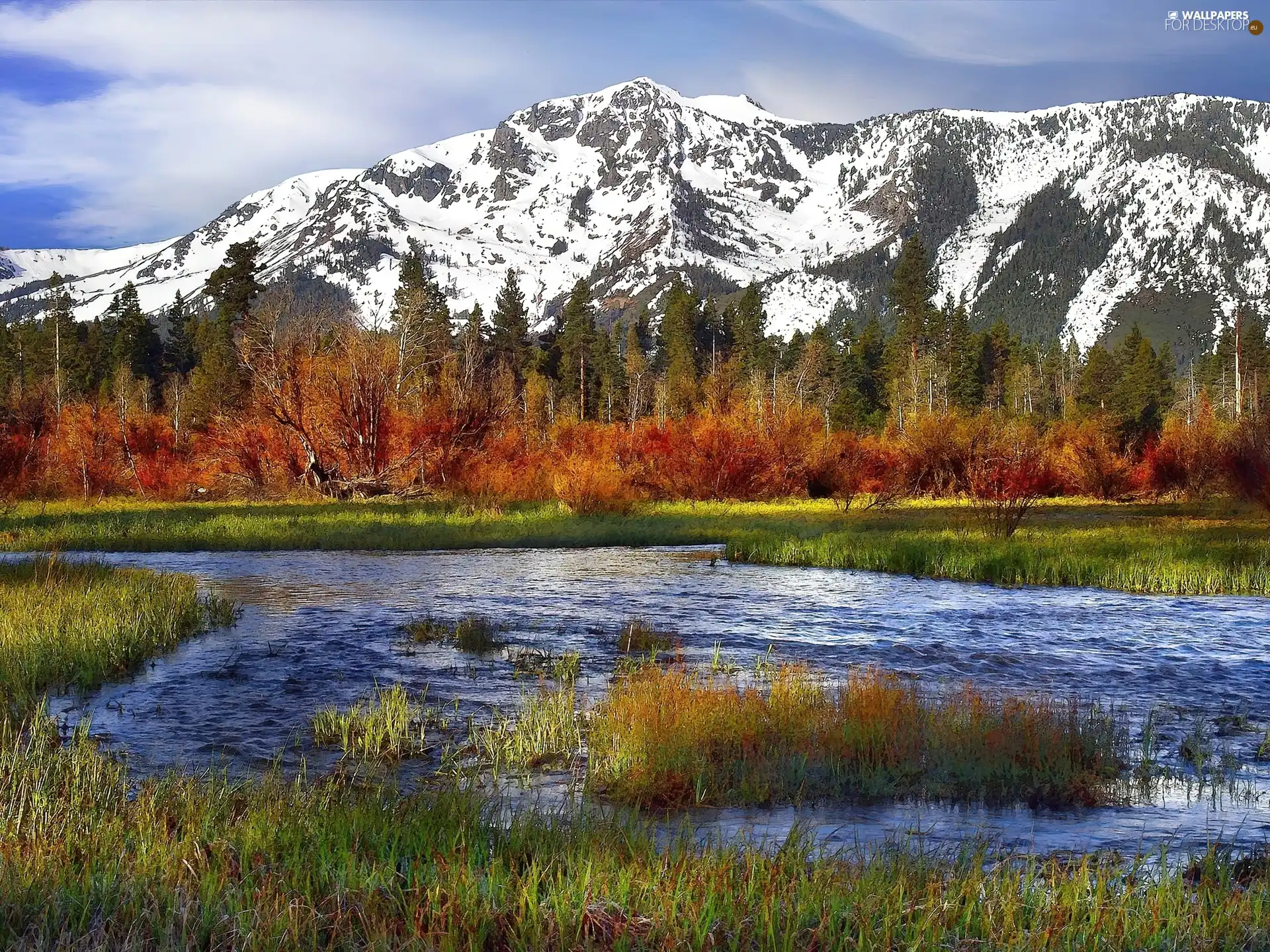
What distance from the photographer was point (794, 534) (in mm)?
27281

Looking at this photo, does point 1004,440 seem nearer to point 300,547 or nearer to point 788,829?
point 300,547

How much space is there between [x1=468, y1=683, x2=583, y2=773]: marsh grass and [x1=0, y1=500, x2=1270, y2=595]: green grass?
1389cm

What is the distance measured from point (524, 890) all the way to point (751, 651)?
883 centimetres

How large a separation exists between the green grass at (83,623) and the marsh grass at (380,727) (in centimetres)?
237

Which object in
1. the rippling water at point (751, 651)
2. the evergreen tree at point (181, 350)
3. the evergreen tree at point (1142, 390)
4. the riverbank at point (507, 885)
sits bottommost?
the rippling water at point (751, 651)

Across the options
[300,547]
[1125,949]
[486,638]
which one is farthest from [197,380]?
[1125,949]

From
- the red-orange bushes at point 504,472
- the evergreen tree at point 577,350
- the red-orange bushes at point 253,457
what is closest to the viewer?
the red-orange bushes at point 504,472

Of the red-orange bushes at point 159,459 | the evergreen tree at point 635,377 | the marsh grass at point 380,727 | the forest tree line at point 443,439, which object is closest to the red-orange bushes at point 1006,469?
the forest tree line at point 443,439

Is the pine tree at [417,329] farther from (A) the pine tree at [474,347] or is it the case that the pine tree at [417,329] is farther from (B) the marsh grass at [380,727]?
(B) the marsh grass at [380,727]

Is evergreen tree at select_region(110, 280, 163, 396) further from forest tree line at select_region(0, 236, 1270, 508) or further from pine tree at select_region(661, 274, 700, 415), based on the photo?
pine tree at select_region(661, 274, 700, 415)

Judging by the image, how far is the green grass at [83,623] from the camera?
10523 mm

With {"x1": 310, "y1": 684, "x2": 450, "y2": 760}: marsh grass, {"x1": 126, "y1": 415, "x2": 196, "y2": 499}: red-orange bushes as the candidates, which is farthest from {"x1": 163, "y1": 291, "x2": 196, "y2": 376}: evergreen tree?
{"x1": 310, "y1": 684, "x2": 450, "y2": 760}: marsh grass

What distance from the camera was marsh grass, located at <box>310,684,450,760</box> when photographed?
8164 millimetres

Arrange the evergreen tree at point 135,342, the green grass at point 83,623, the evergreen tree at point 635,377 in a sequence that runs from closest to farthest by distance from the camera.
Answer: the green grass at point 83,623
the evergreen tree at point 635,377
the evergreen tree at point 135,342
